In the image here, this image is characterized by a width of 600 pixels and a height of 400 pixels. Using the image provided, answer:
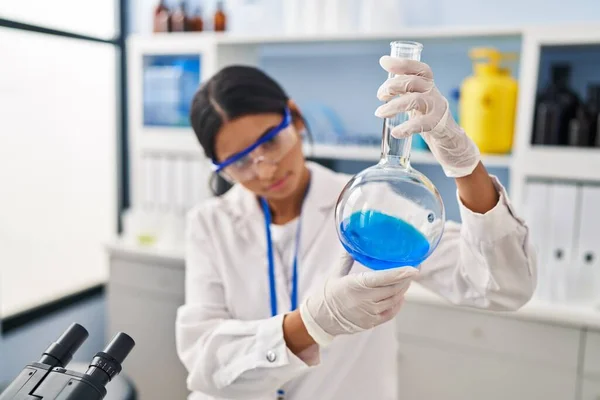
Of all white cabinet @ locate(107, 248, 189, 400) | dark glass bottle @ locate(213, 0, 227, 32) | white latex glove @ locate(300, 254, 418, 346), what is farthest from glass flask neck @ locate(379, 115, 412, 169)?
dark glass bottle @ locate(213, 0, 227, 32)

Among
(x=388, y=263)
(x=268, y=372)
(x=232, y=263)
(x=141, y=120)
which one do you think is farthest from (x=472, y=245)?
(x=141, y=120)

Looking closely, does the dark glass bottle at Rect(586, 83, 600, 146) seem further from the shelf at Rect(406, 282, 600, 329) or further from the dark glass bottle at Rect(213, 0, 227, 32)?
the dark glass bottle at Rect(213, 0, 227, 32)

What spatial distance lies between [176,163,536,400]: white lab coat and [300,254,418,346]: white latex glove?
9cm

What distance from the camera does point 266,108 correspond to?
1.14 m

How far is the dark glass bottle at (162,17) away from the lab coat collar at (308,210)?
66.1 inches

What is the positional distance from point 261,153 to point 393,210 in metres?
0.50

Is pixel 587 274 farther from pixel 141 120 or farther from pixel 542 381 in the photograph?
pixel 141 120

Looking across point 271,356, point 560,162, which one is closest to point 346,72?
point 560,162

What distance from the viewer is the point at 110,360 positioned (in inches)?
23.5

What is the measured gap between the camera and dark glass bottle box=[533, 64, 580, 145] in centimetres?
194

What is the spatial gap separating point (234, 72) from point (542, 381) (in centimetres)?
149

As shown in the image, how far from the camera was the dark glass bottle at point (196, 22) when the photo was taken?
2697mm

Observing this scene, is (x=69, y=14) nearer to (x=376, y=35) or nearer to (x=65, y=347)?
(x=376, y=35)

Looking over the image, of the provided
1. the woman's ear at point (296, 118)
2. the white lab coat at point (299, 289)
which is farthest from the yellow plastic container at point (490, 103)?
the woman's ear at point (296, 118)
